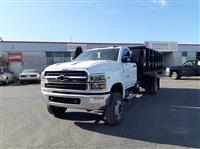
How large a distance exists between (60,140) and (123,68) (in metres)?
3.18

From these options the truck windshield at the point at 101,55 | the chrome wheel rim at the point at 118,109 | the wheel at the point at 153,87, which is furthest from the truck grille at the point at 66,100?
the wheel at the point at 153,87

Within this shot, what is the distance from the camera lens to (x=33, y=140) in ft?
18.3

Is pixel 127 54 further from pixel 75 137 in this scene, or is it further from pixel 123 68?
pixel 75 137

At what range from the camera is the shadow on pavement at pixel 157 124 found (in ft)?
18.4

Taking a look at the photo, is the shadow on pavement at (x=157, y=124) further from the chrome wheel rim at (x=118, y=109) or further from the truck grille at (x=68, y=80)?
the truck grille at (x=68, y=80)

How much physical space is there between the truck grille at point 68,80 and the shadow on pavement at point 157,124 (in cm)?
114

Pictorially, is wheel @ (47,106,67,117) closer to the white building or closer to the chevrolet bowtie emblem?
the chevrolet bowtie emblem

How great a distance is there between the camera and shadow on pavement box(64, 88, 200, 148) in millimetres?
5594

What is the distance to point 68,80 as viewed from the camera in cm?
651

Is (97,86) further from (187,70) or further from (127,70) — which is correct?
(187,70)

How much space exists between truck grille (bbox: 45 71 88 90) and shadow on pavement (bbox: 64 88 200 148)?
1.14 metres

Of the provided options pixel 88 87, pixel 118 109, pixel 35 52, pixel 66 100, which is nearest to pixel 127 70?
pixel 118 109

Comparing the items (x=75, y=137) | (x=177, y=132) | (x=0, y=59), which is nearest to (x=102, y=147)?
(x=75, y=137)

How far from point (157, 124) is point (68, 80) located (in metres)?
2.63
